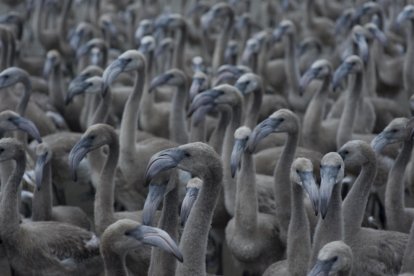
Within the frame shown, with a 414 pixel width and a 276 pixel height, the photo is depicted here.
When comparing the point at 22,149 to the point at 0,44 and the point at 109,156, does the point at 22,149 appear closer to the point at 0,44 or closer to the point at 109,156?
the point at 109,156

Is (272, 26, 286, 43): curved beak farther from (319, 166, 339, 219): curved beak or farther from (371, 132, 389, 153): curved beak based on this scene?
(319, 166, 339, 219): curved beak

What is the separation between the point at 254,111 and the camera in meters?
9.55

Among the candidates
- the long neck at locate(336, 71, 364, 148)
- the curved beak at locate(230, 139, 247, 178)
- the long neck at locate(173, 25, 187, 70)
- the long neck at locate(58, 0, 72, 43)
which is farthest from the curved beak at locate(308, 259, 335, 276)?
the long neck at locate(58, 0, 72, 43)

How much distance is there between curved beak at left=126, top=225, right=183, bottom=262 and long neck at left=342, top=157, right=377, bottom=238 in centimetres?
173

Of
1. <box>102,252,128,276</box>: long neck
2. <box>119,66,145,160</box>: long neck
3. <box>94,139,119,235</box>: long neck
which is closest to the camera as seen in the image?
<box>102,252,128,276</box>: long neck

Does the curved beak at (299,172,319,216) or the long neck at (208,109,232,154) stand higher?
the curved beak at (299,172,319,216)

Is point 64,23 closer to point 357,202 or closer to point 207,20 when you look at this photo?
point 207,20

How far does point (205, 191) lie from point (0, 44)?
5.79 metres

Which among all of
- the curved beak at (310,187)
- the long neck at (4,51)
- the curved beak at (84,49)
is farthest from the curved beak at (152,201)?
the curved beak at (84,49)

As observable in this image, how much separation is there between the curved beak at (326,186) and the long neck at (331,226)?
119 millimetres

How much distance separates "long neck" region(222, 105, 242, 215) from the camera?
8.44 m

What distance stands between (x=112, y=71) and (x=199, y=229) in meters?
3.34

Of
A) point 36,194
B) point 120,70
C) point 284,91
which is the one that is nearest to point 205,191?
point 36,194

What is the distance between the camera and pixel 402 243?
285 inches
